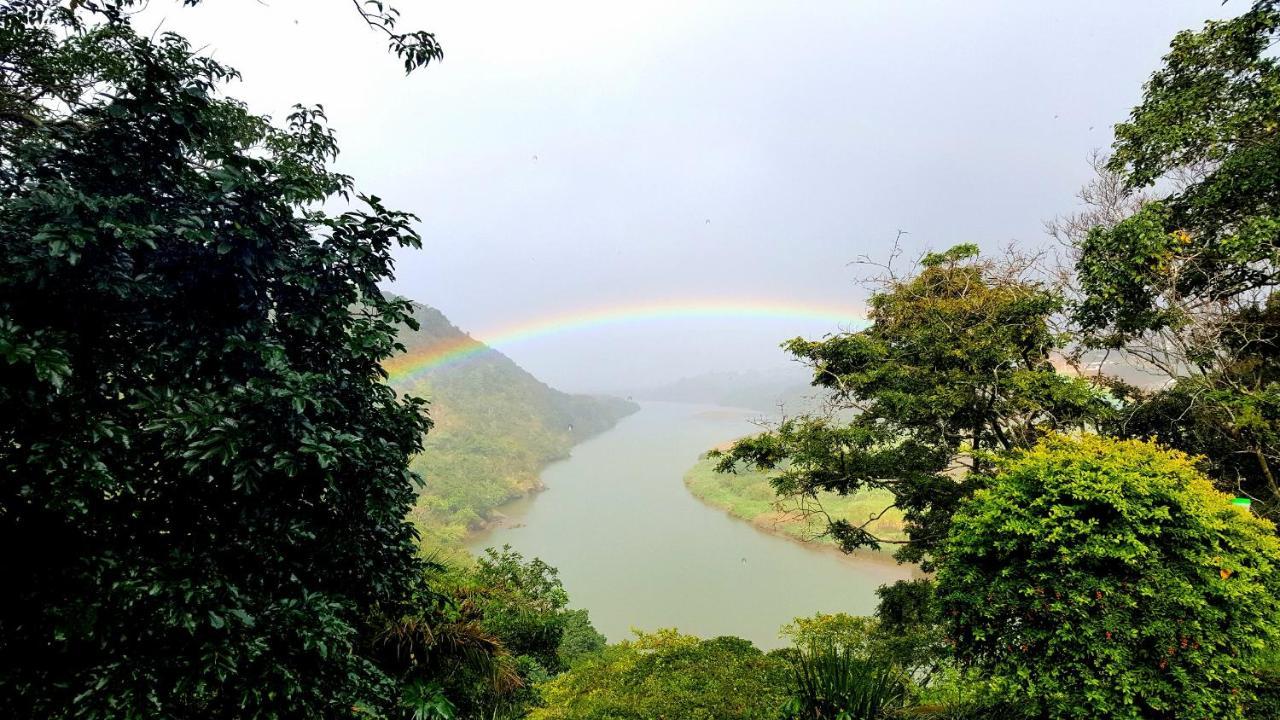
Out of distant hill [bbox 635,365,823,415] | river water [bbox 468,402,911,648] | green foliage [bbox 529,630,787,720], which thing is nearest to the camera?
green foliage [bbox 529,630,787,720]

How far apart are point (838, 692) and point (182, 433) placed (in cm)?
430

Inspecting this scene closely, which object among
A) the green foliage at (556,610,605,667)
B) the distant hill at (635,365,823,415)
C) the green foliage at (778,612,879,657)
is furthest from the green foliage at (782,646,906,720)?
the distant hill at (635,365,823,415)

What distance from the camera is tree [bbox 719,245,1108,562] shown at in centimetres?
739

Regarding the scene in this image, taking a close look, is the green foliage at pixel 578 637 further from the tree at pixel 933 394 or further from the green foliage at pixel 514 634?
the tree at pixel 933 394

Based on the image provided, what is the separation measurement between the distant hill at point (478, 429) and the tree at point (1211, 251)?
668 inches

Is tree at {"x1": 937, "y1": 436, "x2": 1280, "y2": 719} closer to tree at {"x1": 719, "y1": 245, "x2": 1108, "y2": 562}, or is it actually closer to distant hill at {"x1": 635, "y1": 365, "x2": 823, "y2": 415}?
tree at {"x1": 719, "y1": 245, "x2": 1108, "y2": 562}

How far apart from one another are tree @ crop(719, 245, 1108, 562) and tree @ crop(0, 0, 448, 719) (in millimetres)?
6778

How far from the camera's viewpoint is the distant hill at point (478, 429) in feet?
102

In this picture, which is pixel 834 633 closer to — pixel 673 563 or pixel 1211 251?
pixel 1211 251

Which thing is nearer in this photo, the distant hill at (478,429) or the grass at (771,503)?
the grass at (771,503)

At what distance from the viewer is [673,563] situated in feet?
77.9

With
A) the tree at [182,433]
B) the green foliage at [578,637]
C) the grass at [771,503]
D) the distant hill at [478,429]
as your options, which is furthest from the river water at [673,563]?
the tree at [182,433]

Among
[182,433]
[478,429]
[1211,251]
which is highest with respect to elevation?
[1211,251]

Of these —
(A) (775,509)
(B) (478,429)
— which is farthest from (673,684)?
(B) (478,429)
